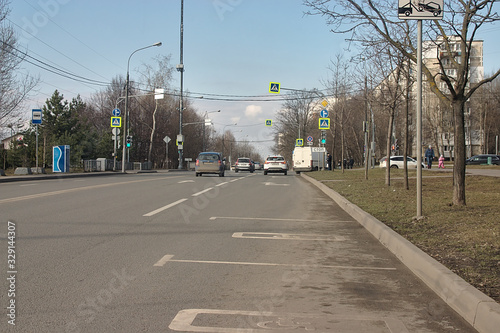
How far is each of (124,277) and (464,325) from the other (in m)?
3.49

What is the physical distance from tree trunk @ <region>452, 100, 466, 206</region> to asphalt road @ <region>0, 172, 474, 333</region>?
2940 mm

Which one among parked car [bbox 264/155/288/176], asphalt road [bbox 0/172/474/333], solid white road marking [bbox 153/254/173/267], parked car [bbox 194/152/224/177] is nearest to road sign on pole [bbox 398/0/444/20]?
asphalt road [bbox 0/172/474/333]

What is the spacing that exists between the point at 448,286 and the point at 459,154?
22.2 feet

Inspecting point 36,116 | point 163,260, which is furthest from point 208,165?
point 163,260

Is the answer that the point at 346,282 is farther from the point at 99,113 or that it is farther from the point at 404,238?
the point at 99,113

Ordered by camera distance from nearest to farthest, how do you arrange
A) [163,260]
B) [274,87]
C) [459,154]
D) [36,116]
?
[163,260], [459,154], [36,116], [274,87]

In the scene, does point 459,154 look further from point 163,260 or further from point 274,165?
point 274,165

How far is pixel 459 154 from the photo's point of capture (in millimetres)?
10750

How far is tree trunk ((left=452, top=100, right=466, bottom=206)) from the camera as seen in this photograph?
10711 millimetres

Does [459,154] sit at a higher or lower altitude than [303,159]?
higher

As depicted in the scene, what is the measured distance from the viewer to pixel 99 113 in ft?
230

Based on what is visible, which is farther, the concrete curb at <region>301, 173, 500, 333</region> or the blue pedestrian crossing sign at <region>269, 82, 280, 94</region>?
the blue pedestrian crossing sign at <region>269, 82, 280, 94</region>

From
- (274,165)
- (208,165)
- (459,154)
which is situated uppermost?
(459,154)

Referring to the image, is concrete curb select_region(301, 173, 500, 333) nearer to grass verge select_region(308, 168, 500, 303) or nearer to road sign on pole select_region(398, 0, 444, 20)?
grass verge select_region(308, 168, 500, 303)
